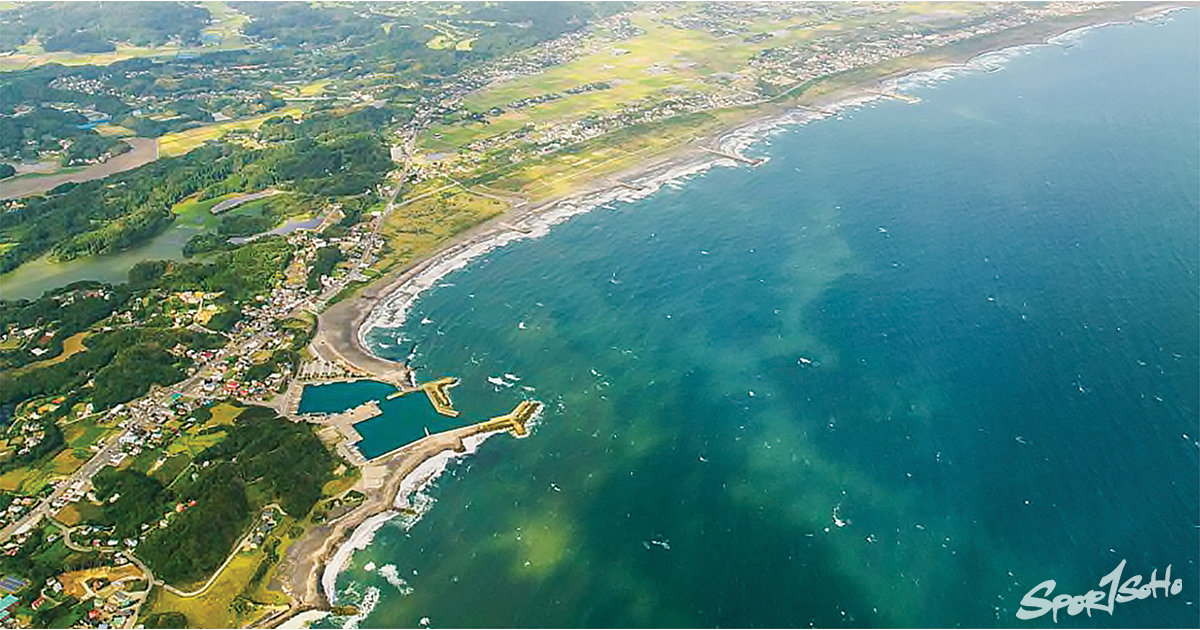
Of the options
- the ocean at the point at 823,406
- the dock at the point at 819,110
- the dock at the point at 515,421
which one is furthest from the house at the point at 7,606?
the dock at the point at 819,110

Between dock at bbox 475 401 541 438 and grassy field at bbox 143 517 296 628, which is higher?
grassy field at bbox 143 517 296 628

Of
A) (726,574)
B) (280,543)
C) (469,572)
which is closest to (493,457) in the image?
(469,572)

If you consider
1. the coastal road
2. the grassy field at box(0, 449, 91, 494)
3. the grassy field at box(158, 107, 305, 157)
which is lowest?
the coastal road

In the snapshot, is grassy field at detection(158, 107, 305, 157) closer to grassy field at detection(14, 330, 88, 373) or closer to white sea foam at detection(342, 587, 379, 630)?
grassy field at detection(14, 330, 88, 373)

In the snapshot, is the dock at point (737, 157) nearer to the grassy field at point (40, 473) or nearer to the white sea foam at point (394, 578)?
the white sea foam at point (394, 578)

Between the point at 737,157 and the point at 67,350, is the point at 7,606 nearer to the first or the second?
the point at 67,350

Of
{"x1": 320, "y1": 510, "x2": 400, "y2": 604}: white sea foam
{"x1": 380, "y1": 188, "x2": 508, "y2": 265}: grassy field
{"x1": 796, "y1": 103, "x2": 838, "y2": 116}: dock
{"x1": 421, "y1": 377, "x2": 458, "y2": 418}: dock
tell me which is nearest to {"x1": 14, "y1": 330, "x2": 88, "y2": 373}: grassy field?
{"x1": 380, "y1": 188, "x2": 508, "y2": 265}: grassy field

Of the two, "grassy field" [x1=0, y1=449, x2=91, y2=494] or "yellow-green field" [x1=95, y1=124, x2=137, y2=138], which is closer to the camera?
"grassy field" [x1=0, y1=449, x2=91, y2=494]
